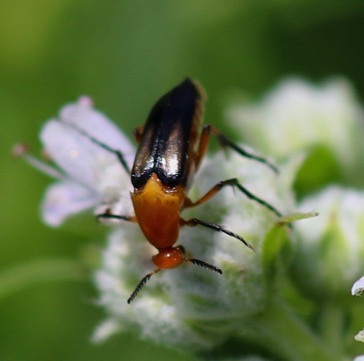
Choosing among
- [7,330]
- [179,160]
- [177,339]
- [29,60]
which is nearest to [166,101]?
[179,160]

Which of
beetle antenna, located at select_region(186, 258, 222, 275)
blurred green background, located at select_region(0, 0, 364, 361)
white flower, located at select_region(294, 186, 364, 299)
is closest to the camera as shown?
beetle antenna, located at select_region(186, 258, 222, 275)

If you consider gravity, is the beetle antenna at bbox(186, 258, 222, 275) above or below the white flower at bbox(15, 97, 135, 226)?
below

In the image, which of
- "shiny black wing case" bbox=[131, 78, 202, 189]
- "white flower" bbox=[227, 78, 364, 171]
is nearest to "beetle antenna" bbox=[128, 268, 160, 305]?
"shiny black wing case" bbox=[131, 78, 202, 189]

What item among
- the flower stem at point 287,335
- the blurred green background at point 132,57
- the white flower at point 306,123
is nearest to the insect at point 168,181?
the flower stem at point 287,335

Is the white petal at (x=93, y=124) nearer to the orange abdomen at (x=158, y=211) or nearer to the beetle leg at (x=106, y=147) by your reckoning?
the beetle leg at (x=106, y=147)

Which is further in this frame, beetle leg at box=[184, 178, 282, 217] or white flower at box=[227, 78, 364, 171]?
white flower at box=[227, 78, 364, 171]

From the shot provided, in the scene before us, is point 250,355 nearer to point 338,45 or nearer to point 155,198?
point 155,198

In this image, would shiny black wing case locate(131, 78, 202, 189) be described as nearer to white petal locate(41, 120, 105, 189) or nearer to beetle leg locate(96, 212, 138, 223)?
beetle leg locate(96, 212, 138, 223)
